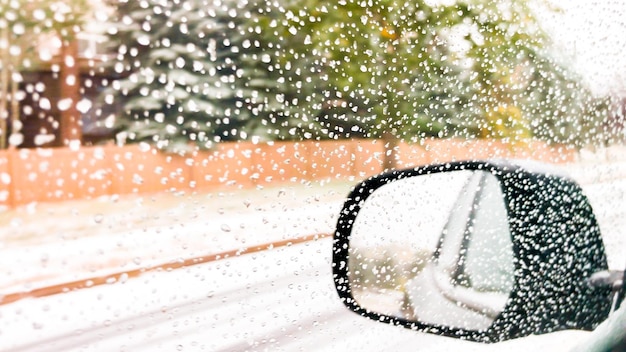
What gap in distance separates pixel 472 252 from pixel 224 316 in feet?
2.36

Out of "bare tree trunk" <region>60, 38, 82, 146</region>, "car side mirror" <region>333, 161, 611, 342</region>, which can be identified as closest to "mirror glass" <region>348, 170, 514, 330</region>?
"car side mirror" <region>333, 161, 611, 342</region>

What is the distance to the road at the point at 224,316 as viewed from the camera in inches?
33.0

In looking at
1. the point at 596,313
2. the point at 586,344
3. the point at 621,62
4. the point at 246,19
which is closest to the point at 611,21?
the point at 621,62

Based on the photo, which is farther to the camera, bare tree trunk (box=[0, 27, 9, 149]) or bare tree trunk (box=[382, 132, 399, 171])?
bare tree trunk (box=[382, 132, 399, 171])

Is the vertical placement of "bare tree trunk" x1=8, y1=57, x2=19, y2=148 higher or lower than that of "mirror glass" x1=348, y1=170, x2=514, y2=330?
higher

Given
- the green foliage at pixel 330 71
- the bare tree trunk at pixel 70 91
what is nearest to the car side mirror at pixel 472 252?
the green foliage at pixel 330 71

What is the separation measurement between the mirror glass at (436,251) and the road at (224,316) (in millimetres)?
82

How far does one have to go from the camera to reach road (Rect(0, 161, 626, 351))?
84cm

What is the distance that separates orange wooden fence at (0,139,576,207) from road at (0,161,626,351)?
0.14m

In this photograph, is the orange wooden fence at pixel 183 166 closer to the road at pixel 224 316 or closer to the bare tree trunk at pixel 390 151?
the bare tree trunk at pixel 390 151

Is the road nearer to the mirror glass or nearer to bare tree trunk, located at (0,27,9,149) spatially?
the mirror glass

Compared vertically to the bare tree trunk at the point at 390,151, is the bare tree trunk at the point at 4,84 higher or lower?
higher

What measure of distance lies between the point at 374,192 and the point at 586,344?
0.58 metres

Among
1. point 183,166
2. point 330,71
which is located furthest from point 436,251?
point 183,166
